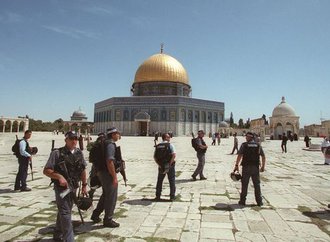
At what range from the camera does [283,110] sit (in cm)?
5341

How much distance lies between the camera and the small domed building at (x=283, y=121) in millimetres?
51812

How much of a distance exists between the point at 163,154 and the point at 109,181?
1825 millimetres

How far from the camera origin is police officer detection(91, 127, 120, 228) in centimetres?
418

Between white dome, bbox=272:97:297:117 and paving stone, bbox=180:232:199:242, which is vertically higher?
white dome, bbox=272:97:297:117

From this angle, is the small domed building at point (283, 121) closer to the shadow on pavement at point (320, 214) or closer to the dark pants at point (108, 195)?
the shadow on pavement at point (320, 214)

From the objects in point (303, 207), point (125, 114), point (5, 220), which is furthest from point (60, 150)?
point (125, 114)

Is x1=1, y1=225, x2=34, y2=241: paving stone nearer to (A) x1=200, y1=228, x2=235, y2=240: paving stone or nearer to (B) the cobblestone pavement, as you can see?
(B) the cobblestone pavement

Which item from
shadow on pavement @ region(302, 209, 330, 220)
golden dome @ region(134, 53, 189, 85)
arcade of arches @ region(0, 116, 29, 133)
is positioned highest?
golden dome @ region(134, 53, 189, 85)

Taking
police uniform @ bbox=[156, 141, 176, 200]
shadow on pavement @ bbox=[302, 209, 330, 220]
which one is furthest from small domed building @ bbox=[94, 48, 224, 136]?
shadow on pavement @ bbox=[302, 209, 330, 220]

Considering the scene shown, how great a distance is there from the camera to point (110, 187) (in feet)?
14.1

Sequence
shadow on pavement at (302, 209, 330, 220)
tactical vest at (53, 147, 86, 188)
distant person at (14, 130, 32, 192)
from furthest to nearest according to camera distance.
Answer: distant person at (14, 130, 32, 192) → shadow on pavement at (302, 209, 330, 220) → tactical vest at (53, 147, 86, 188)

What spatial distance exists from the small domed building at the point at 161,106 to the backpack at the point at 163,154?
41079mm

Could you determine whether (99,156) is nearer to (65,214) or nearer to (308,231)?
(65,214)

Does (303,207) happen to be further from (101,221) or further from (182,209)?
(101,221)
